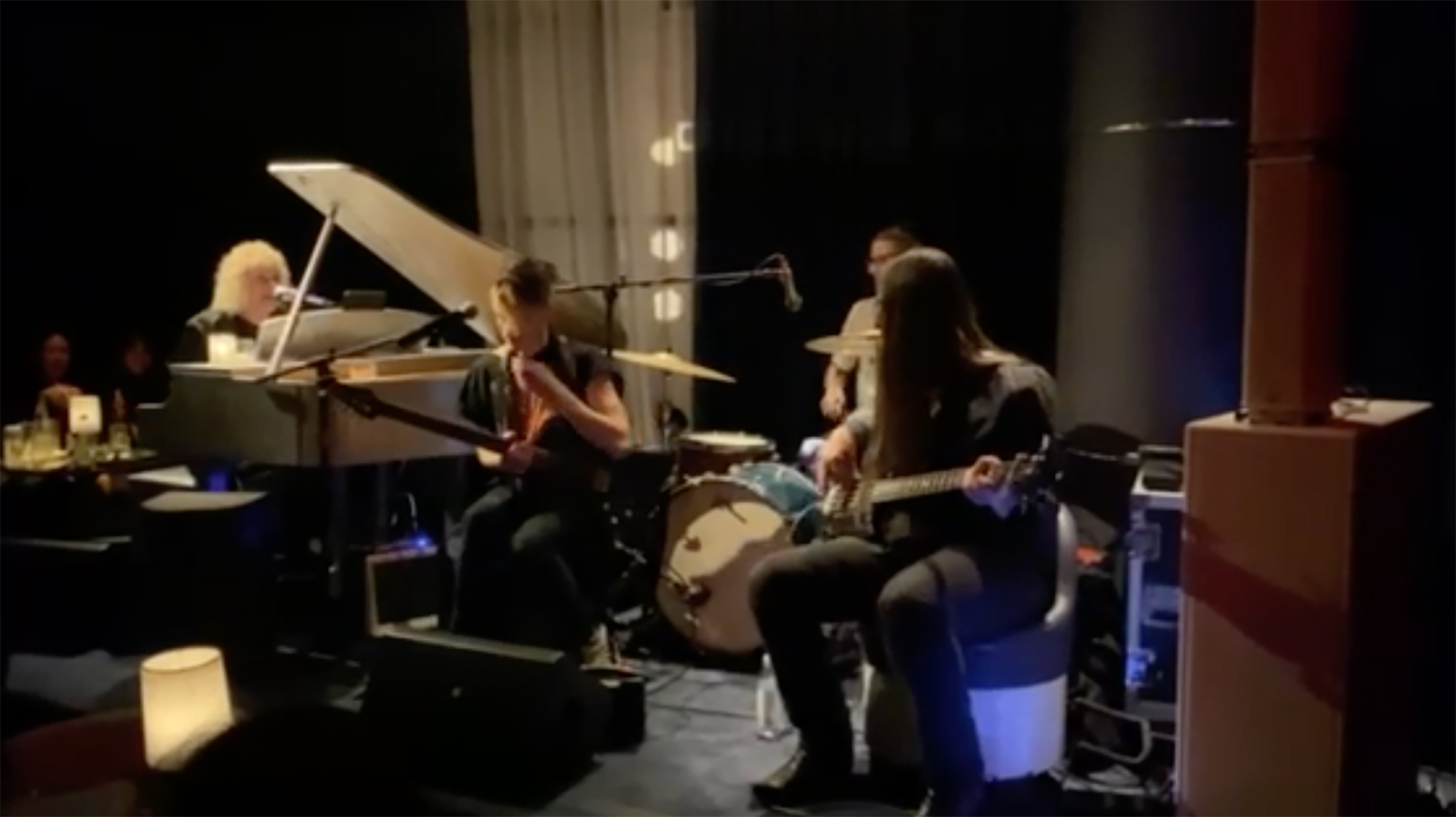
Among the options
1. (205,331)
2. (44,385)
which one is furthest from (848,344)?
(44,385)

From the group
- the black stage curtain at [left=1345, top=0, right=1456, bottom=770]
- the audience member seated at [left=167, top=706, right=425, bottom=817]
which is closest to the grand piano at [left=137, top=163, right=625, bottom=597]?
the black stage curtain at [left=1345, top=0, right=1456, bottom=770]

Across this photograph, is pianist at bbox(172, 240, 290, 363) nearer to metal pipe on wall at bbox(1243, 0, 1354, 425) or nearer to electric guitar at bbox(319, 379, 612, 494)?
electric guitar at bbox(319, 379, 612, 494)

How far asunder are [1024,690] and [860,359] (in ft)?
2.57

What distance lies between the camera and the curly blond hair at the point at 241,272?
151 inches

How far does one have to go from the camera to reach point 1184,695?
271 cm

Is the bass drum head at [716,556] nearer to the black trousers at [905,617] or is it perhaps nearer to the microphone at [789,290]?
the microphone at [789,290]

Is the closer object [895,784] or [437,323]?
[895,784]

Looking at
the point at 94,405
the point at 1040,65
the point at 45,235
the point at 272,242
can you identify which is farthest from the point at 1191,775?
the point at 45,235

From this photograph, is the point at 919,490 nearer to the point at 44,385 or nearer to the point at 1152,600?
the point at 1152,600

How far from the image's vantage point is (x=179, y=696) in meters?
2.74

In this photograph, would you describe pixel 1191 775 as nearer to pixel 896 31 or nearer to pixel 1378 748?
pixel 1378 748

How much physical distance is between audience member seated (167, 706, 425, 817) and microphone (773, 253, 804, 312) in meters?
2.34

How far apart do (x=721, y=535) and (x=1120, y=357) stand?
1015 millimetres

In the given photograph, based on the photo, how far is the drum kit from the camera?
3541 millimetres
